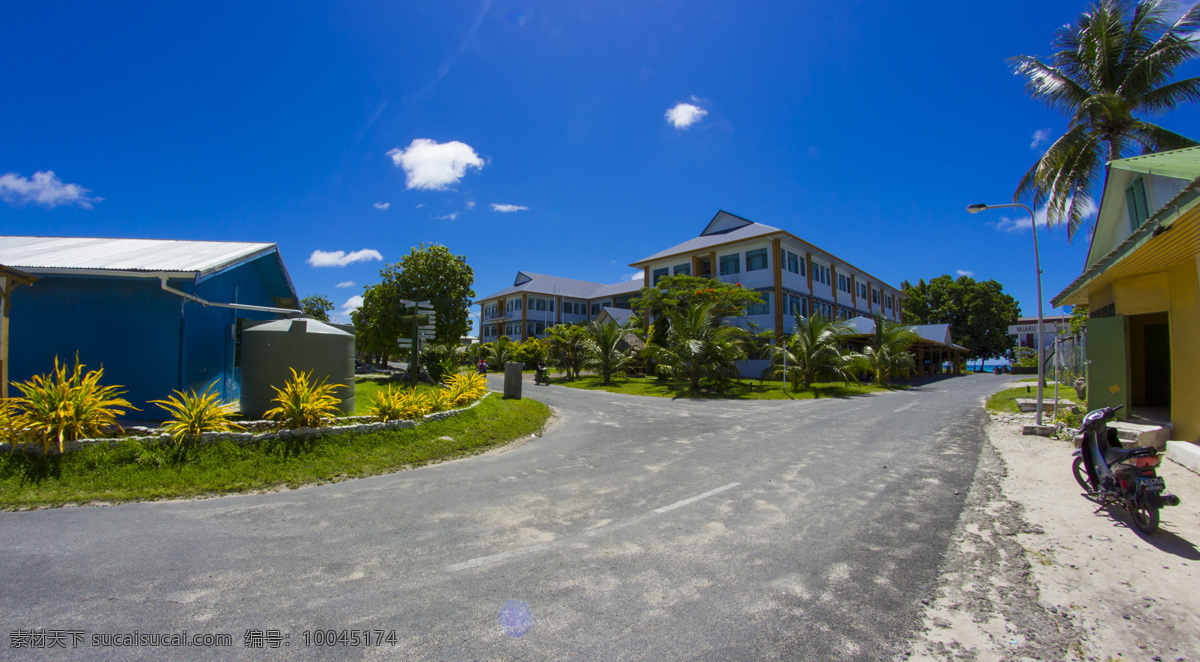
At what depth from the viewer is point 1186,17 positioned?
15.9 m

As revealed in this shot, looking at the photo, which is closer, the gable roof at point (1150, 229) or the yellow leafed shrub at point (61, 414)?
the gable roof at point (1150, 229)

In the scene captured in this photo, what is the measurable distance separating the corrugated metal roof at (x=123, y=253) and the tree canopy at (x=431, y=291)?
32.8ft

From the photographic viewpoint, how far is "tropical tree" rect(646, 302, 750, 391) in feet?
68.4

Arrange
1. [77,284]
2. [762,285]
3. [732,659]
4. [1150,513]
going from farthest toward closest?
[762,285] < [77,284] < [1150,513] < [732,659]

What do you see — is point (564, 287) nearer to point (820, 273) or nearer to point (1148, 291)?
point (820, 273)

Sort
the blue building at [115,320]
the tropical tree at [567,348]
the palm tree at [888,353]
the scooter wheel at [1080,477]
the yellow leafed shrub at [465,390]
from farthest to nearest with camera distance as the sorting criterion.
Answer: the tropical tree at [567,348]
the palm tree at [888,353]
the yellow leafed shrub at [465,390]
the blue building at [115,320]
the scooter wheel at [1080,477]

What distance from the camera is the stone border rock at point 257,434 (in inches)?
252

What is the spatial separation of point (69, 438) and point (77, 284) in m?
4.76

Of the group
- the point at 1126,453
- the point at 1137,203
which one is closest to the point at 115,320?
the point at 1126,453

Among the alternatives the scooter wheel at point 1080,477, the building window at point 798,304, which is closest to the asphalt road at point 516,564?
the scooter wheel at point 1080,477

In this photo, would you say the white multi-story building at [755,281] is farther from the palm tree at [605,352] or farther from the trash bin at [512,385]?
the trash bin at [512,385]

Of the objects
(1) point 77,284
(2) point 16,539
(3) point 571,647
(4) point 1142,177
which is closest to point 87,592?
(2) point 16,539

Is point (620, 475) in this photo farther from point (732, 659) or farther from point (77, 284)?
point (77, 284)

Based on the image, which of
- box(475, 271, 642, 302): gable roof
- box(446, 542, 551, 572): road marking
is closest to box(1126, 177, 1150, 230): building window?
box(446, 542, 551, 572): road marking
